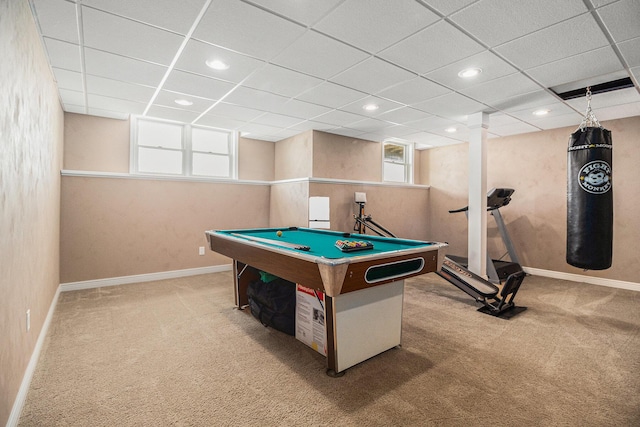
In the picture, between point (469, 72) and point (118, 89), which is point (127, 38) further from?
point (469, 72)

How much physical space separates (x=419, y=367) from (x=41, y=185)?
3513 millimetres

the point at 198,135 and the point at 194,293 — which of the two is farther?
the point at 198,135

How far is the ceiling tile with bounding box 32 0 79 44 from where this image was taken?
6.87 ft

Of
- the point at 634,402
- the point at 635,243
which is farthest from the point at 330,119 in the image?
the point at 635,243

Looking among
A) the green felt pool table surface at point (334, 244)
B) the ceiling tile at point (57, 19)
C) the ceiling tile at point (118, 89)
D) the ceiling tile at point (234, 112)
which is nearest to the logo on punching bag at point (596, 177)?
the green felt pool table surface at point (334, 244)

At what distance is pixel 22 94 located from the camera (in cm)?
200

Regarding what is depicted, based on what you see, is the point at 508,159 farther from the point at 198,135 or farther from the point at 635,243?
the point at 198,135

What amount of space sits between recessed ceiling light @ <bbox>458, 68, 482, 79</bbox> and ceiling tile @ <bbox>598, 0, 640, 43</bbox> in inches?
38.3

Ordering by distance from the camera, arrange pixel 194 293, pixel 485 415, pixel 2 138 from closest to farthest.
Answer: pixel 2 138 < pixel 485 415 < pixel 194 293

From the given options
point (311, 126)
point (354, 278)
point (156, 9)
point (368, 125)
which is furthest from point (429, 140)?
point (156, 9)

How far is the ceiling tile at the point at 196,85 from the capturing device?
10.8 feet

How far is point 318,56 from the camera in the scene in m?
2.83

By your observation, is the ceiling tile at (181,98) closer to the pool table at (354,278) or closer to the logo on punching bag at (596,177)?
the pool table at (354,278)

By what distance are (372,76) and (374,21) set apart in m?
0.98
